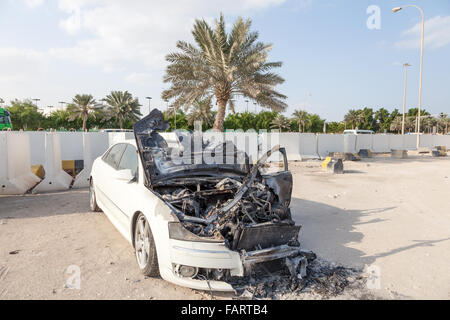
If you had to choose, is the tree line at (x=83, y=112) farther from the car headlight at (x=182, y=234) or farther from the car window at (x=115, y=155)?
the car headlight at (x=182, y=234)

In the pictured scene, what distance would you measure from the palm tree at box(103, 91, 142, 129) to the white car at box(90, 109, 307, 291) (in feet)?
138

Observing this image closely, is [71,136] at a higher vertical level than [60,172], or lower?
higher

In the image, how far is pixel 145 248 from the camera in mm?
3354

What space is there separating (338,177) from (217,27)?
875 cm

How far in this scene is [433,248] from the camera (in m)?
4.30

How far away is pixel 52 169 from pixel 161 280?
6346mm

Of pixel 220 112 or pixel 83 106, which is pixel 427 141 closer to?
pixel 220 112

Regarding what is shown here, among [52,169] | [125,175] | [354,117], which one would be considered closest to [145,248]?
[125,175]

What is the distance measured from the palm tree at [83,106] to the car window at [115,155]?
4083 centimetres

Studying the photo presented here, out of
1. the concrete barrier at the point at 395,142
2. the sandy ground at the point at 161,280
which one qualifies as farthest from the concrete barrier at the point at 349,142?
the sandy ground at the point at 161,280

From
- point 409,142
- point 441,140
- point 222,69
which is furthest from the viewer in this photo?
point 441,140

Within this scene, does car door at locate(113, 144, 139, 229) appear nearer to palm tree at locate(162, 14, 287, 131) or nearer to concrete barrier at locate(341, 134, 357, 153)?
palm tree at locate(162, 14, 287, 131)
